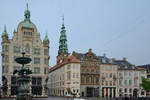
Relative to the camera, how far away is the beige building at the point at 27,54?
7100 cm

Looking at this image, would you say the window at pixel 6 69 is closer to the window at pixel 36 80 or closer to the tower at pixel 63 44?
the window at pixel 36 80

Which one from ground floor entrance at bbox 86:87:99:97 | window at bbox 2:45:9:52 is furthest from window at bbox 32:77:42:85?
ground floor entrance at bbox 86:87:99:97

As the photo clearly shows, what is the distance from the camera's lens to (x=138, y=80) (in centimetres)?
9050

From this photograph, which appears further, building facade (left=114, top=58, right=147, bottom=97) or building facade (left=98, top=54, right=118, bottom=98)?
building facade (left=114, top=58, right=147, bottom=97)

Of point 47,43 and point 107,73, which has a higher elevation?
point 47,43

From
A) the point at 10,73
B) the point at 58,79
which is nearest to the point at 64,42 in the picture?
the point at 58,79

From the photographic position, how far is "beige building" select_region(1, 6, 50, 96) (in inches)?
2795

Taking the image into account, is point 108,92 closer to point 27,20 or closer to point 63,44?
point 27,20

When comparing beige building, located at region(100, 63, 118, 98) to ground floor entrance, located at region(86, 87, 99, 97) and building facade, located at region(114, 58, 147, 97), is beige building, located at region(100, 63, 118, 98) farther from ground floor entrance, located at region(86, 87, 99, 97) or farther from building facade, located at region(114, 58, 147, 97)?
building facade, located at region(114, 58, 147, 97)

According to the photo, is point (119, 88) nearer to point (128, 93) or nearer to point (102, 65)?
point (128, 93)

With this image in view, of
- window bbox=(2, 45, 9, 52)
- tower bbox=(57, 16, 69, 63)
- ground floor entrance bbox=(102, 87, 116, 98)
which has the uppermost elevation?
tower bbox=(57, 16, 69, 63)

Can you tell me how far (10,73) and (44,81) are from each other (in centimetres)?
1135

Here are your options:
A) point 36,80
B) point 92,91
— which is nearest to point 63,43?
point 92,91

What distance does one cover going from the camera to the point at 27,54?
244 ft
